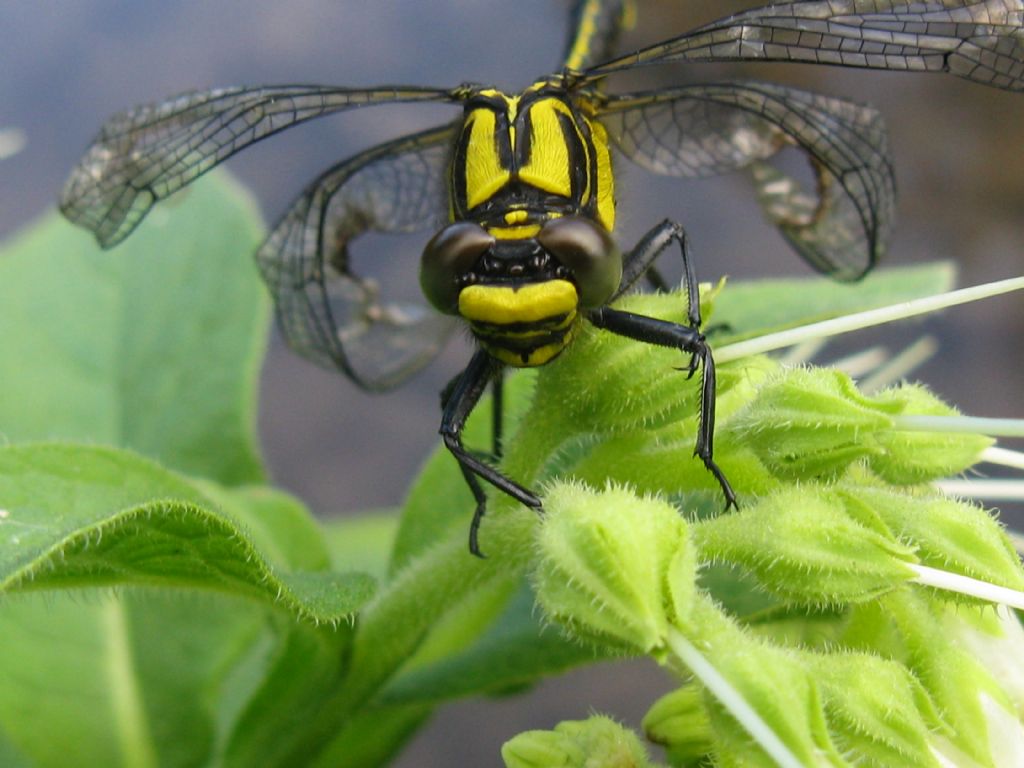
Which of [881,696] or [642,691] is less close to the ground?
[881,696]

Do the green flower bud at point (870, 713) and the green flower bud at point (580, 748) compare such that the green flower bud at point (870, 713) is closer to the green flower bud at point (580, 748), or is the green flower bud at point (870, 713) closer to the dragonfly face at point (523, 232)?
the green flower bud at point (580, 748)

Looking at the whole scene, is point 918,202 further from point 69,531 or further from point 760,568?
point 69,531

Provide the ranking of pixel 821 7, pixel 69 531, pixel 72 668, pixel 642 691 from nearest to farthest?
pixel 69 531
pixel 821 7
pixel 72 668
pixel 642 691

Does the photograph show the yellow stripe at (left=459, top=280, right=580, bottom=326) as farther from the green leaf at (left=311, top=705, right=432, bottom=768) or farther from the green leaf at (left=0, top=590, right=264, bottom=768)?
the green leaf at (left=0, top=590, right=264, bottom=768)

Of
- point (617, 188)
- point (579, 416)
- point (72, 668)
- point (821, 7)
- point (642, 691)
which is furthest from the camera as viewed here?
Answer: point (642, 691)

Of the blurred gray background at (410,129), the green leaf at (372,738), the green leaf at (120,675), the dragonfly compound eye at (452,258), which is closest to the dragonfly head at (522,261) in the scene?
the dragonfly compound eye at (452,258)

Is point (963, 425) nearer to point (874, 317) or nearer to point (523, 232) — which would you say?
point (874, 317)

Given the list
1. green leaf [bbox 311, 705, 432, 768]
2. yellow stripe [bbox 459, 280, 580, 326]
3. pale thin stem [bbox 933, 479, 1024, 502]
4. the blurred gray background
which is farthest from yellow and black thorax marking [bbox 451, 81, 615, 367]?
the blurred gray background

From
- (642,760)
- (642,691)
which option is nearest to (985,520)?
(642,760)
